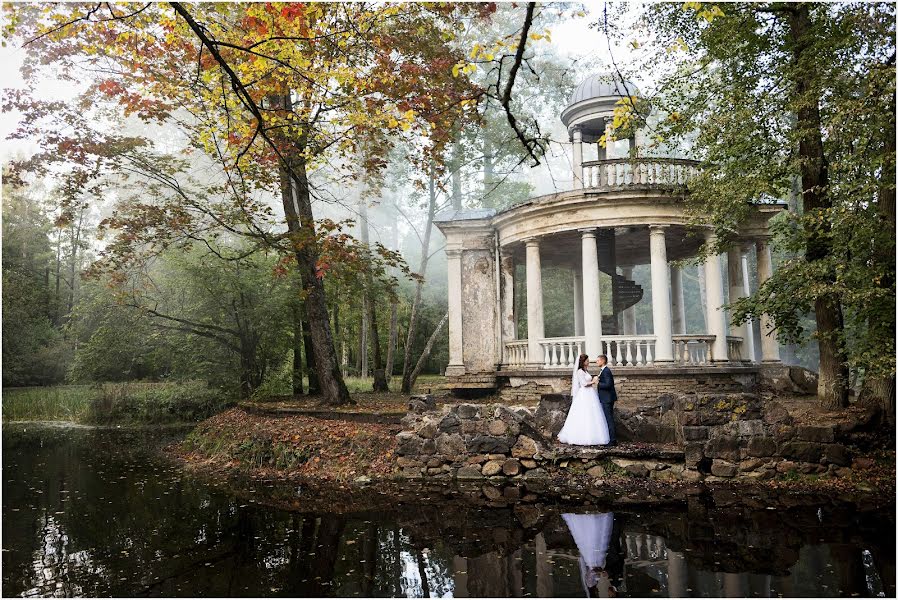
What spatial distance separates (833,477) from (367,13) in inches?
391

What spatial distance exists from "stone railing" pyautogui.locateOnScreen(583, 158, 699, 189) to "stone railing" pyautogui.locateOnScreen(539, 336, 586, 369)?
11.8 ft

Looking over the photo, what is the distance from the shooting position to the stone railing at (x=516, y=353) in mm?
14438

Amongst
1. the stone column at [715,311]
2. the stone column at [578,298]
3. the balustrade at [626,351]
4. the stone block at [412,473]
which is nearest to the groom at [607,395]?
the balustrade at [626,351]

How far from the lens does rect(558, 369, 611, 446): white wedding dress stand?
9828 millimetres

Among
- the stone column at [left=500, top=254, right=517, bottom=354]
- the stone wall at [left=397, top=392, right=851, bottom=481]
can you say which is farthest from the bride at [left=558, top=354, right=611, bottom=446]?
the stone column at [left=500, top=254, right=517, bottom=354]

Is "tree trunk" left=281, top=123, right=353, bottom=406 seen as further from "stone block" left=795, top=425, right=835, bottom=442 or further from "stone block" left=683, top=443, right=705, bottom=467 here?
"stone block" left=795, top=425, right=835, bottom=442

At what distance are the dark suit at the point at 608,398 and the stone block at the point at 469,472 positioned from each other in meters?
2.29

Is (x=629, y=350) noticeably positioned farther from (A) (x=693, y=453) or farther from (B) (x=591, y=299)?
(A) (x=693, y=453)

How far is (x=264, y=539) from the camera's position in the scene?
6.25m

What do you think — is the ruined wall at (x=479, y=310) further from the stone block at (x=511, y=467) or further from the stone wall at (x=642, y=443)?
the stone block at (x=511, y=467)

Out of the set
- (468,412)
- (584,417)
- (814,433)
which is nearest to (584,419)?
(584,417)

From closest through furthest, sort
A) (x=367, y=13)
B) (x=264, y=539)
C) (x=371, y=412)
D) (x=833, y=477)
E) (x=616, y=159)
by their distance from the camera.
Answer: (x=264, y=539), (x=833, y=477), (x=367, y=13), (x=371, y=412), (x=616, y=159)

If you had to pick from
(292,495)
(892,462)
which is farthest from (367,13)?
(892,462)

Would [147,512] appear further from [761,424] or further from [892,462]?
[892,462]
